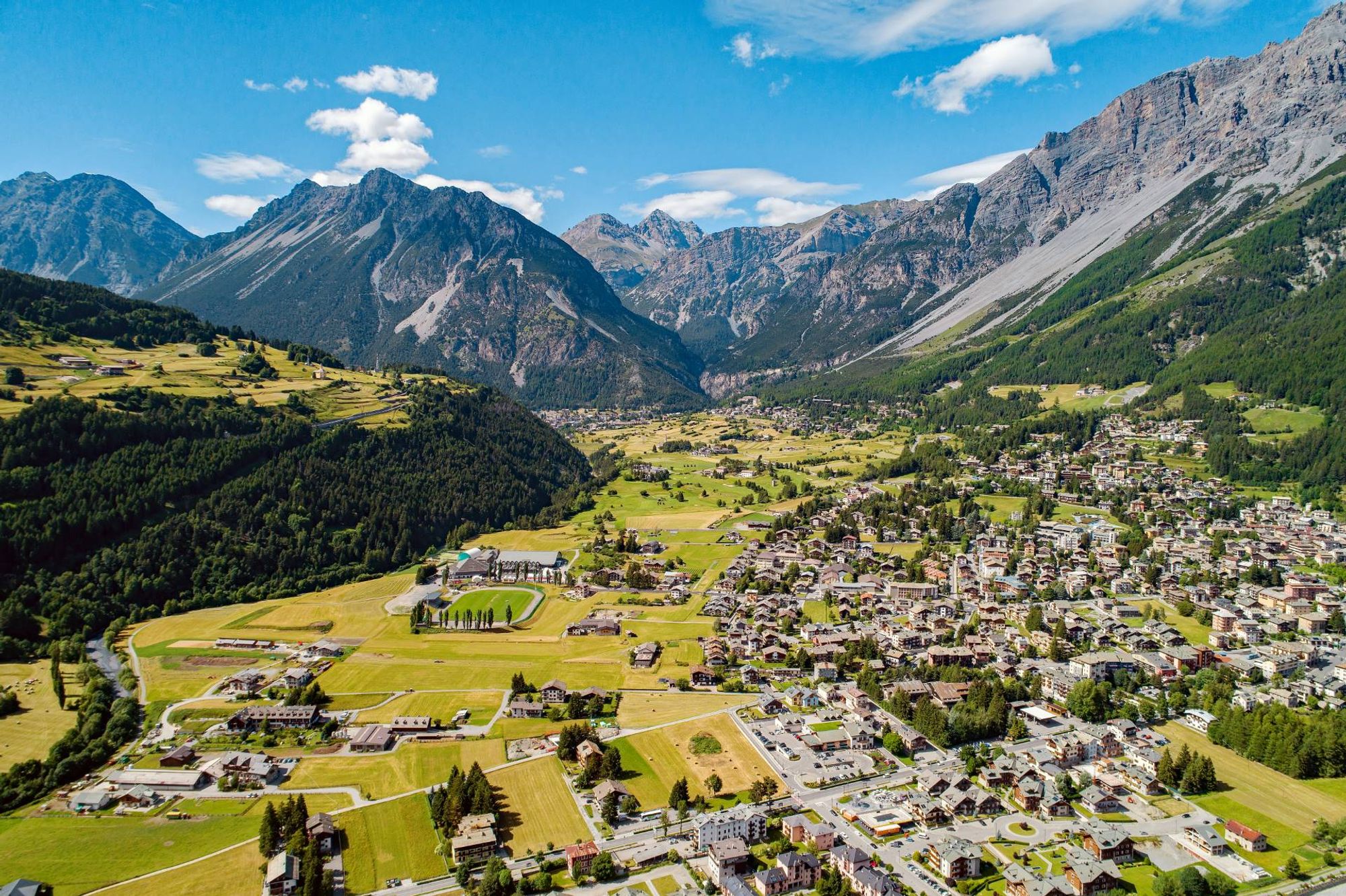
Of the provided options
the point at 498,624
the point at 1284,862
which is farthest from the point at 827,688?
the point at 498,624

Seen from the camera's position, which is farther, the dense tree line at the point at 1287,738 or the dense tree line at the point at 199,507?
the dense tree line at the point at 199,507

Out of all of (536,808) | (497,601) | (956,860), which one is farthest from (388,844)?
(497,601)

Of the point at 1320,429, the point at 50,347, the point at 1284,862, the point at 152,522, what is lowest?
the point at 1284,862

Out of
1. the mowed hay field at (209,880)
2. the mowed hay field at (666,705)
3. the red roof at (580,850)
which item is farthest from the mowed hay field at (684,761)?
the mowed hay field at (209,880)

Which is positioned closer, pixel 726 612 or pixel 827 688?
pixel 827 688

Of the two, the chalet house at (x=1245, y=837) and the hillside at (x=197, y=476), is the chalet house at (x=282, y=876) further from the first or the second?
the chalet house at (x=1245, y=837)

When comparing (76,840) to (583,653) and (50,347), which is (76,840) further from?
(50,347)
